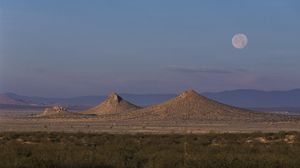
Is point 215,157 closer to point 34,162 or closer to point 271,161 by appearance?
point 271,161

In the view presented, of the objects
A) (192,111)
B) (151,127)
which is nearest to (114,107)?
(192,111)

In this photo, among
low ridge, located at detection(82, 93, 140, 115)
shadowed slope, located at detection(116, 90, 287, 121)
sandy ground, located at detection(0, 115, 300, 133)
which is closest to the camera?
sandy ground, located at detection(0, 115, 300, 133)

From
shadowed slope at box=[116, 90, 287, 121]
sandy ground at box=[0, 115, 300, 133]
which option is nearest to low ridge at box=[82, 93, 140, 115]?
shadowed slope at box=[116, 90, 287, 121]

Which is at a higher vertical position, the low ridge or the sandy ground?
the low ridge

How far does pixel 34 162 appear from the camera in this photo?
87.2ft

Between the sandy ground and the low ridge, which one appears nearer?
the sandy ground

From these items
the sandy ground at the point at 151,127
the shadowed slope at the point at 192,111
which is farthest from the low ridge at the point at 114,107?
the sandy ground at the point at 151,127

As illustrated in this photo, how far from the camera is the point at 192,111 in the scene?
113312mm

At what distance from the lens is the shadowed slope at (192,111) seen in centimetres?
11000

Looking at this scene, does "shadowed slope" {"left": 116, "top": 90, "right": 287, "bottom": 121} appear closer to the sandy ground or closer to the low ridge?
the low ridge

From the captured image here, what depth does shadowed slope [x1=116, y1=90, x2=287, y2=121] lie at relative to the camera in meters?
110

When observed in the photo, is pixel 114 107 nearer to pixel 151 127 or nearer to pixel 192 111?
pixel 192 111

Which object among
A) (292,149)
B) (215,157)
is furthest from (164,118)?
(215,157)

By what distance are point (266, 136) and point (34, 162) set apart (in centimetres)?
2896
